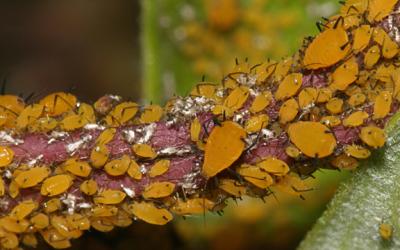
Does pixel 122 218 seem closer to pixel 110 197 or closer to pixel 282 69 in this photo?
pixel 110 197

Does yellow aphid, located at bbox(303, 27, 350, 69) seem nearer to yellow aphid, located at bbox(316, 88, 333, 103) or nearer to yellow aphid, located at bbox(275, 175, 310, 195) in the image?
yellow aphid, located at bbox(316, 88, 333, 103)

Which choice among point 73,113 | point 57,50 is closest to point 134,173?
point 73,113

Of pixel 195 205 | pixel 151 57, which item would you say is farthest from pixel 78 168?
pixel 151 57

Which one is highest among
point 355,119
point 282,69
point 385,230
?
point 282,69

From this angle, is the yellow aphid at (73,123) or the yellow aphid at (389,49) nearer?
the yellow aphid at (389,49)

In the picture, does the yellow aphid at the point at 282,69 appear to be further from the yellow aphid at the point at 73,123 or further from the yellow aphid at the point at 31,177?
the yellow aphid at the point at 31,177

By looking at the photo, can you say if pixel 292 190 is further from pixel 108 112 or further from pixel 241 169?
pixel 108 112

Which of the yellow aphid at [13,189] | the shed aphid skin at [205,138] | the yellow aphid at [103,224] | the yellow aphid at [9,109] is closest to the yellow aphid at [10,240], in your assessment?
the shed aphid skin at [205,138]
